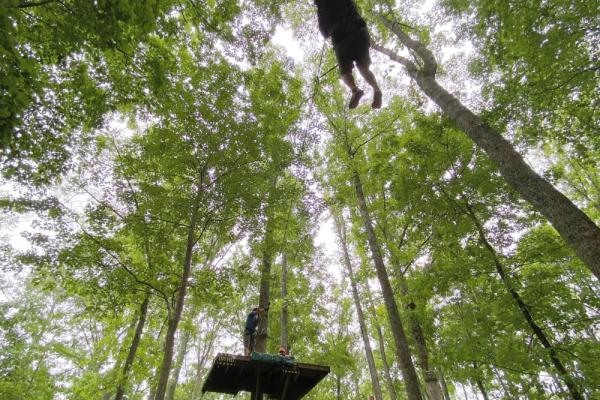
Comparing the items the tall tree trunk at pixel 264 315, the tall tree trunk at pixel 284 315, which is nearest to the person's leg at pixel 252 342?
the tall tree trunk at pixel 264 315

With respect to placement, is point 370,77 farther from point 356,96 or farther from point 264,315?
point 264,315

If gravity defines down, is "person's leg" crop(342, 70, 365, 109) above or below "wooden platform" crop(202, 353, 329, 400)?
above

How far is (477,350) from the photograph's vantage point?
266 inches

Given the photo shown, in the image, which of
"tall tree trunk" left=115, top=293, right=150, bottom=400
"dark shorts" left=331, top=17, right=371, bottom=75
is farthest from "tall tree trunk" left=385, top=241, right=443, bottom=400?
"tall tree trunk" left=115, top=293, right=150, bottom=400

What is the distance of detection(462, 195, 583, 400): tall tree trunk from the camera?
5.63 metres

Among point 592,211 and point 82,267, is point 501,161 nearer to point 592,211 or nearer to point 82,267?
point 82,267

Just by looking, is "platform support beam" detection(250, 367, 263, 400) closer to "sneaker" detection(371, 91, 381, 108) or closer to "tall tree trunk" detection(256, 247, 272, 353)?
"tall tree trunk" detection(256, 247, 272, 353)

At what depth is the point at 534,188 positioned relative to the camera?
401 cm

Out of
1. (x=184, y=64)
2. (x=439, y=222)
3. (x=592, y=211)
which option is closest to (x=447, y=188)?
(x=439, y=222)

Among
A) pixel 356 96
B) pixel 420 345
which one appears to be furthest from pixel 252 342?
pixel 356 96

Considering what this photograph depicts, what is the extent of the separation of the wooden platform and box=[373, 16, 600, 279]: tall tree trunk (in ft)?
16.6

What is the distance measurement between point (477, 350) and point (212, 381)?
602 cm

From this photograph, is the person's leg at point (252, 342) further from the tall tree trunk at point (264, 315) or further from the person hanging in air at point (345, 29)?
the person hanging in air at point (345, 29)

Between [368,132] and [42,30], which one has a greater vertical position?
[368,132]
